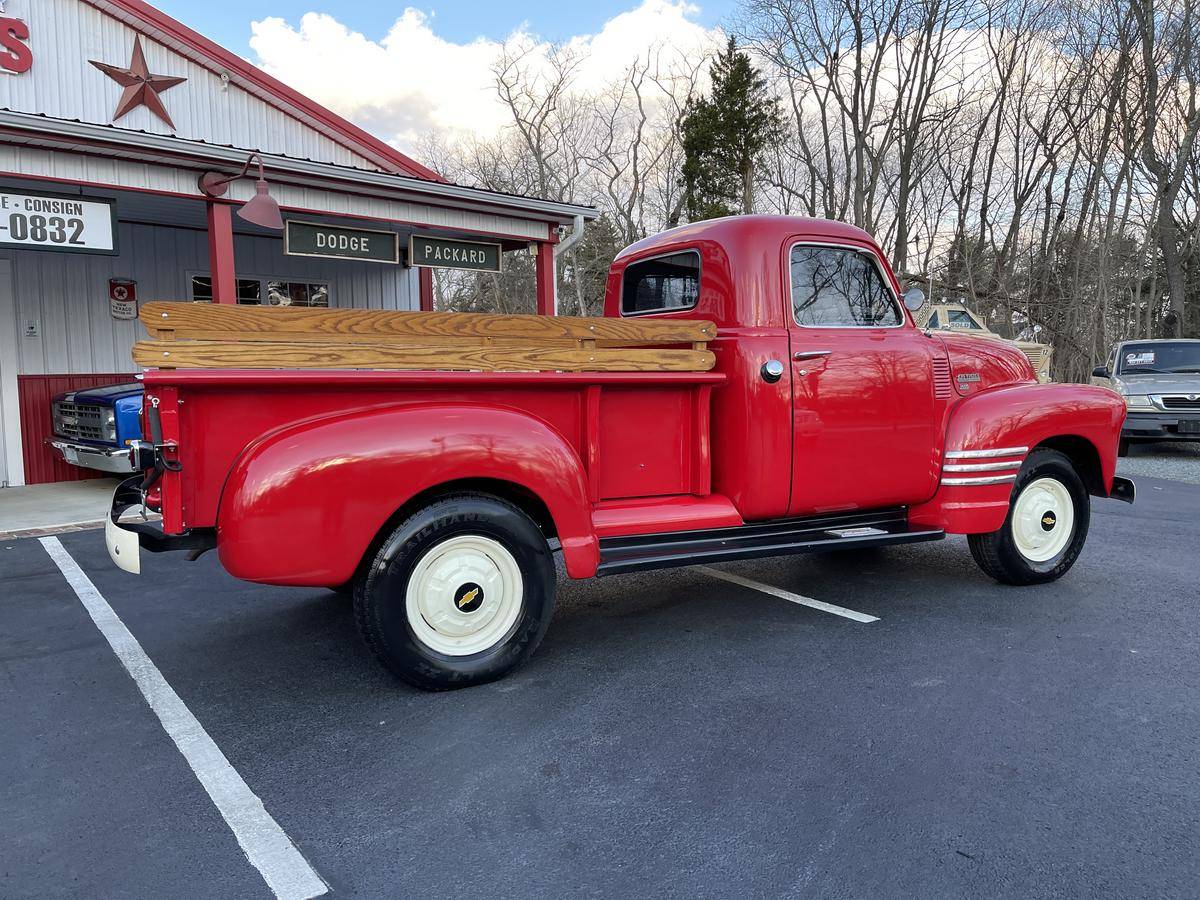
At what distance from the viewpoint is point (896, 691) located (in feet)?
11.5

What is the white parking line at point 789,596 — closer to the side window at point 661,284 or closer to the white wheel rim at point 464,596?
the side window at point 661,284

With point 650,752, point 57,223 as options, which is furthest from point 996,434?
point 57,223

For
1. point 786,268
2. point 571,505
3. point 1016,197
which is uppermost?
point 1016,197

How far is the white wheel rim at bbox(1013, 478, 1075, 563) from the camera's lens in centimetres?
499

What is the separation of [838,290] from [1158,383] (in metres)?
9.50

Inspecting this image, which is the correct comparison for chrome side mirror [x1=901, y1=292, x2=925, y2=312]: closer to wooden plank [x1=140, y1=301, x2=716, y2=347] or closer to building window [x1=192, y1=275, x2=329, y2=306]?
wooden plank [x1=140, y1=301, x2=716, y2=347]

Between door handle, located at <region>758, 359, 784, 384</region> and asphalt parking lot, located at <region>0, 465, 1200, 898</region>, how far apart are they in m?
1.30

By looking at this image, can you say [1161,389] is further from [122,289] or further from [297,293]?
[122,289]

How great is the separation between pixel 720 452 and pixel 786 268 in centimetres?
103

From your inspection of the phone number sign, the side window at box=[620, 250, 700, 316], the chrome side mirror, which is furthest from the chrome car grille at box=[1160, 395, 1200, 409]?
the phone number sign

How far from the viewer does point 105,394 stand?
848 centimetres

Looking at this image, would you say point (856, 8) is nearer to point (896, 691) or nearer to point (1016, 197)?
point (1016, 197)

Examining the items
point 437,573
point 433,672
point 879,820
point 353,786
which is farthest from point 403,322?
point 879,820

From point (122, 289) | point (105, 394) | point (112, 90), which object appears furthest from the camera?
point (122, 289)
